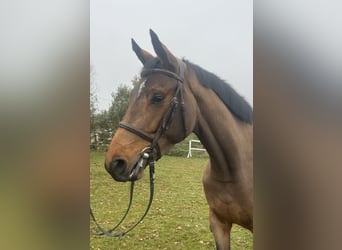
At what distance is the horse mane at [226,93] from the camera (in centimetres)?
159

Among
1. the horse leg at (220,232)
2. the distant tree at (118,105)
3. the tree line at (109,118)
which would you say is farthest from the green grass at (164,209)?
the distant tree at (118,105)

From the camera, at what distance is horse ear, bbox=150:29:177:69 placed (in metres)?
1.55

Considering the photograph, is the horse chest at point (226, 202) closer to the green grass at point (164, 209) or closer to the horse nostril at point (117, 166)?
the green grass at point (164, 209)

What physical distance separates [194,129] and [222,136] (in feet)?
0.50

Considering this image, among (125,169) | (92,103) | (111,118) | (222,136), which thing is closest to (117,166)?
(125,169)

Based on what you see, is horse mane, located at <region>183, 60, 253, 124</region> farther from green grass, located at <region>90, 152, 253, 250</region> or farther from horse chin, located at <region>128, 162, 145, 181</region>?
horse chin, located at <region>128, 162, 145, 181</region>

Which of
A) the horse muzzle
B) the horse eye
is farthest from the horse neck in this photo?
the horse muzzle

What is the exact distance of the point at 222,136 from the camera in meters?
1.65

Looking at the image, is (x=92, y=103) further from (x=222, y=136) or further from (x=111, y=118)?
(x=222, y=136)

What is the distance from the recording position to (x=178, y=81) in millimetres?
1569
